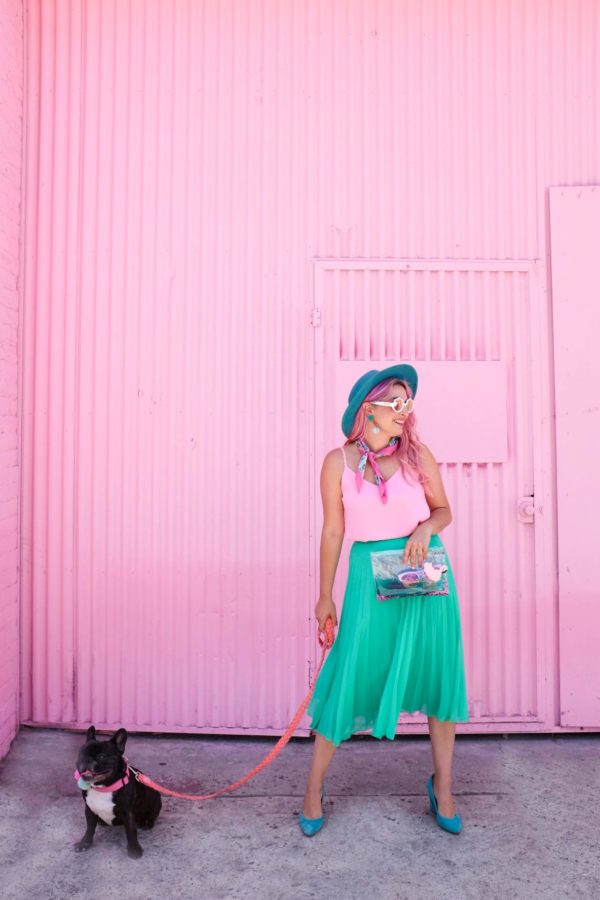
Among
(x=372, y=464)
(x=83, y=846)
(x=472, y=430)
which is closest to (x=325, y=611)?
(x=372, y=464)

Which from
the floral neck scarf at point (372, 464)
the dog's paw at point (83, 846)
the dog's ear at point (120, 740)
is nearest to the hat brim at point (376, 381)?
the floral neck scarf at point (372, 464)

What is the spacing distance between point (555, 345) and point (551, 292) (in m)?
0.31

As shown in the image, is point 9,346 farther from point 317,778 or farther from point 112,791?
point 317,778

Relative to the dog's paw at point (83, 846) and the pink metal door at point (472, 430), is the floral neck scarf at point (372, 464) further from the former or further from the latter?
the dog's paw at point (83, 846)

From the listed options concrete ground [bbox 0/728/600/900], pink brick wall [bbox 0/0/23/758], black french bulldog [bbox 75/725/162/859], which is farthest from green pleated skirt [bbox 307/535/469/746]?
pink brick wall [bbox 0/0/23/758]

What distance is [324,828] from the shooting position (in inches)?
121

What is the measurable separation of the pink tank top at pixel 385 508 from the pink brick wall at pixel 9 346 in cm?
192

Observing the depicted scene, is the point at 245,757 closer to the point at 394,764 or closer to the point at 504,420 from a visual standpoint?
the point at 394,764

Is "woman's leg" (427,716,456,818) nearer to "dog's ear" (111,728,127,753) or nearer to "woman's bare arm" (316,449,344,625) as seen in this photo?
"woman's bare arm" (316,449,344,625)

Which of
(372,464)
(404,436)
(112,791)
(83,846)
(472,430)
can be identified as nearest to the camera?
(112,791)

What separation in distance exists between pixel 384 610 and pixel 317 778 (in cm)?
78

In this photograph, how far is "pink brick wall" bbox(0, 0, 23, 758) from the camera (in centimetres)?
377

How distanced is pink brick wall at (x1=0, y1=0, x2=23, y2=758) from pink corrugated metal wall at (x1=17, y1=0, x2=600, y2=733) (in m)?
0.11

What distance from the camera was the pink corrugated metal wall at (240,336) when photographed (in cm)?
405
